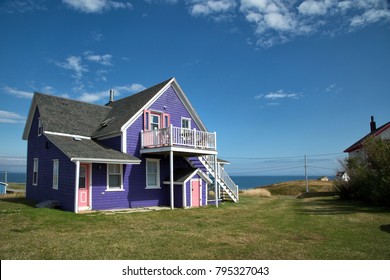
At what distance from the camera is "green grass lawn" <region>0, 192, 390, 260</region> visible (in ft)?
23.6

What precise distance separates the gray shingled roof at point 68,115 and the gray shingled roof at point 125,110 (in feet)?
2.32

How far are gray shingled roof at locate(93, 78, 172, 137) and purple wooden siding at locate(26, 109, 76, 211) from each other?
3.03 metres

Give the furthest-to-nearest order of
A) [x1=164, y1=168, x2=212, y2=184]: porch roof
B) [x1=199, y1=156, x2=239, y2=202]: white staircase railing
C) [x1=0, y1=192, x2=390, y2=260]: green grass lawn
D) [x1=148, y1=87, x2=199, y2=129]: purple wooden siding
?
1. [x1=199, y1=156, x2=239, y2=202]: white staircase railing
2. [x1=148, y1=87, x2=199, y2=129]: purple wooden siding
3. [x1=164, y1=168, x2=212, y2=184]: porch roof
4. [x1=0, y1=192, x2=390, y2=260]: green grass lawn

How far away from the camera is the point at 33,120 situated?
21297 millimetres

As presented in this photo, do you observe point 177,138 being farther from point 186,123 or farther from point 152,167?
point 186,123

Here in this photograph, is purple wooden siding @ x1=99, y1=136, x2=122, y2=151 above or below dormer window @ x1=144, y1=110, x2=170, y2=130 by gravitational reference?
below

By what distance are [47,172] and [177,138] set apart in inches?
318

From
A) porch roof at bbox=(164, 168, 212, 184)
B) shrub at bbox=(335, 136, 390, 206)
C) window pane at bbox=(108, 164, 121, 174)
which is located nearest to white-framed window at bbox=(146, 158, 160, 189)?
porch roof at bbox=(164, 168, 212, 184)

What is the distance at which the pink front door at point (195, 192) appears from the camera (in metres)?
18.7

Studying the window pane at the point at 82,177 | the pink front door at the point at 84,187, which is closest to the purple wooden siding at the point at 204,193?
the pink front door at the point at 84,187

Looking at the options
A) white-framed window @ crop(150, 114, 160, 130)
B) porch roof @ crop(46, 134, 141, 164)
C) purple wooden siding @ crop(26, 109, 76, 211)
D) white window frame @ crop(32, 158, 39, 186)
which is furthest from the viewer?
white window frame @ crop(32, 158, 39, 186)

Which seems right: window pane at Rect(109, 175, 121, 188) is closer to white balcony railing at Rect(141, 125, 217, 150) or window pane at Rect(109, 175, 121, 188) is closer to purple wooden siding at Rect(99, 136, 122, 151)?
purple wooden siding at Rect(99, 136, 122, 151)

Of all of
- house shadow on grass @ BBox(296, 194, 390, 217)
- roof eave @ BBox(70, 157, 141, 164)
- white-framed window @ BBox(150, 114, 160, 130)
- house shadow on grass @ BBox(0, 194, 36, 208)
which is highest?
white-framed window @ BBox(150, 114, 160, 130)

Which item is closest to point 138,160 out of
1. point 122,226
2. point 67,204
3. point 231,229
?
point 67,204
